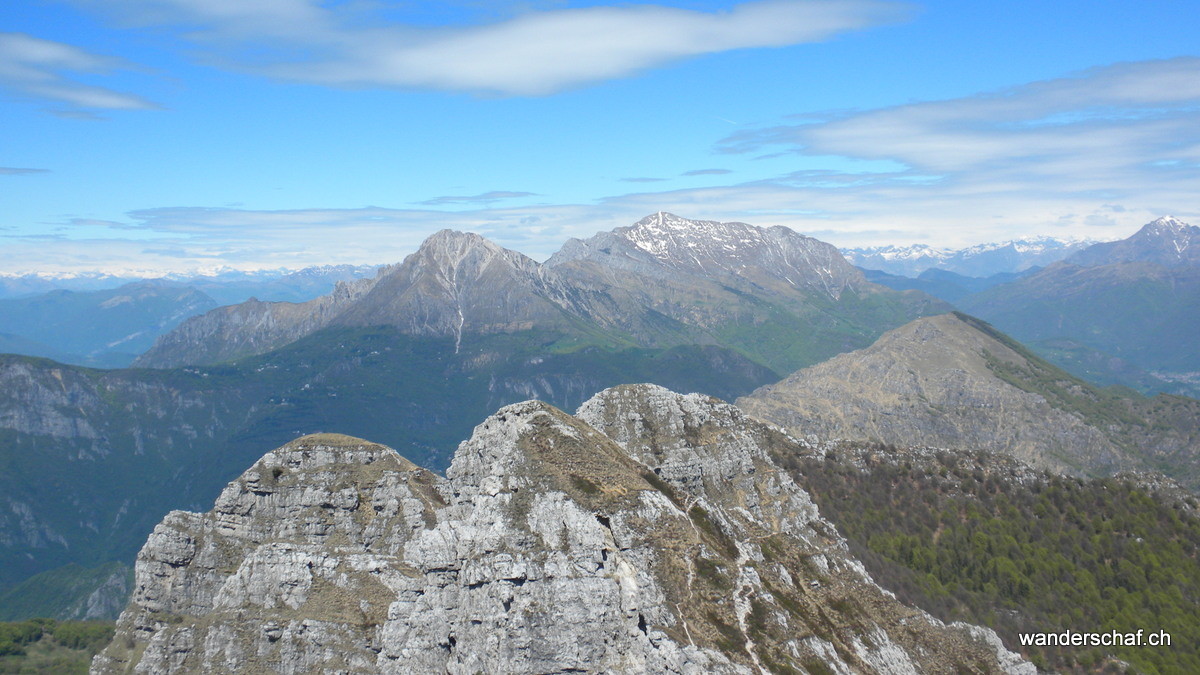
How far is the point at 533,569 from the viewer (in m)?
65.6

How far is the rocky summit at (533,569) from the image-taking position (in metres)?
65.3

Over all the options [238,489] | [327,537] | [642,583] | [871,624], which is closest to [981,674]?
[871,624]

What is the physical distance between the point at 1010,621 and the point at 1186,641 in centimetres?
2692

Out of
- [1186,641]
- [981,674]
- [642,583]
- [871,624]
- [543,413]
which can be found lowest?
[1186,641]

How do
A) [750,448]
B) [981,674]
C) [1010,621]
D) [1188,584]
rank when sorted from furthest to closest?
[1188,584]
[1010,621]
[750,448]
[981,674]

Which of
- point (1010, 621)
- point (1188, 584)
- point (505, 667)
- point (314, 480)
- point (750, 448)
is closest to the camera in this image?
point (505, 667)

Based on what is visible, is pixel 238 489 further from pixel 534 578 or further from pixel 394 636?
pixel 534 578

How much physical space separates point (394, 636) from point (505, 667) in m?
13.8

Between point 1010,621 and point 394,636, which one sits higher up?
point 394,636

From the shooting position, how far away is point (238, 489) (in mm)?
103125

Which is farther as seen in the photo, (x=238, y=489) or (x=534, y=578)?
(x=238, y=489)

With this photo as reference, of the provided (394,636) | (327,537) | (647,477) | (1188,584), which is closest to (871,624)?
(647,477)

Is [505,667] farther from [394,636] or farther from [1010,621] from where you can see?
[1010,621]

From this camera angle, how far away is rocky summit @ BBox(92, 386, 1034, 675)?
65312 millimetres
